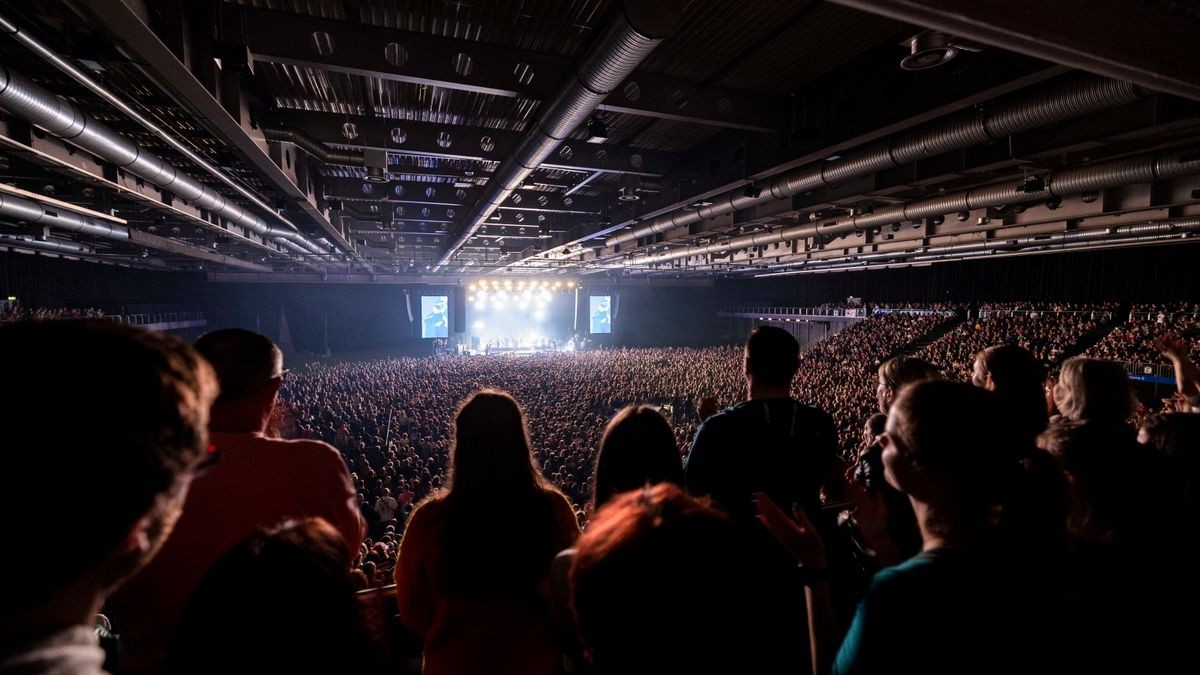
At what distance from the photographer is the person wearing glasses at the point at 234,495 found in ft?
5.04

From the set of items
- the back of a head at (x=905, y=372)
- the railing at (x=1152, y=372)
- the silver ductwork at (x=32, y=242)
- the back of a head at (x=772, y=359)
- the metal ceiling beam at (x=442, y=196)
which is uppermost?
the metal ceiling beam at (x=442, y=196)

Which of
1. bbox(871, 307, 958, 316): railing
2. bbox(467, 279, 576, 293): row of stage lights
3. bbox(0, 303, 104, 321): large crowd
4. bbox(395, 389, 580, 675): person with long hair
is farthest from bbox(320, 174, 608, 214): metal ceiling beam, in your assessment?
bbox(871, 307, 958, 316): railing

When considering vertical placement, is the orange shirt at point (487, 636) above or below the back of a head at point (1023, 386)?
below

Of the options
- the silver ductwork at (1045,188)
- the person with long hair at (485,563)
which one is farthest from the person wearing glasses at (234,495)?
the silver ductwork at (1045,188)

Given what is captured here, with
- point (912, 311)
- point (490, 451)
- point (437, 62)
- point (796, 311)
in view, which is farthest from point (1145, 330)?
point (490, 451)

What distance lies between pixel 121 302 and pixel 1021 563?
29851 mm

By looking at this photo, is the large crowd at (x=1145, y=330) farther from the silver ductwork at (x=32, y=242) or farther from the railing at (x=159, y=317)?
the railing at (x=159, y=317)

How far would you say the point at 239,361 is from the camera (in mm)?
1822

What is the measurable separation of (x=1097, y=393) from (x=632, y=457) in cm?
246

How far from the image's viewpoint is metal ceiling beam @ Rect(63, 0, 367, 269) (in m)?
2.39

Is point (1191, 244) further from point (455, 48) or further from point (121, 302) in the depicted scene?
point (121, 302)

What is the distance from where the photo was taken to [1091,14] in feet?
7.13

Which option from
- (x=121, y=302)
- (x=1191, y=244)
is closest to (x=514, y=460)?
(x=1191, y=244)

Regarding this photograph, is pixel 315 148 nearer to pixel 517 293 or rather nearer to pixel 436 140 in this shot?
pixel 436 140
